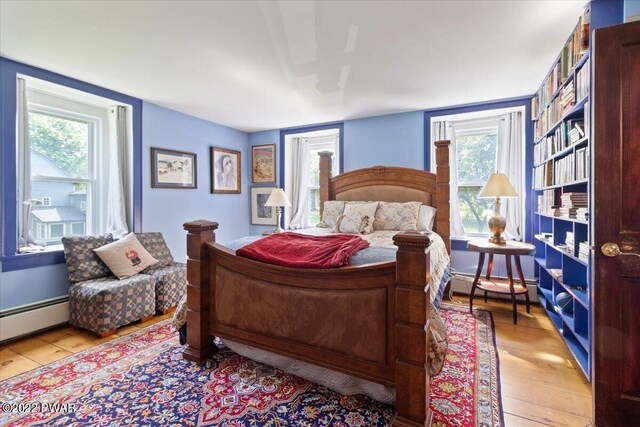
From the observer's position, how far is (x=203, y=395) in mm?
1799

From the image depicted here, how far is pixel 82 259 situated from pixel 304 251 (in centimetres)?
242

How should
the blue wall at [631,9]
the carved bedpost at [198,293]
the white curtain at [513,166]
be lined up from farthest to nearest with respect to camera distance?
the white curtain at [513,166] < the carved bedpost at [198,293] < the blue wall at [631,9]

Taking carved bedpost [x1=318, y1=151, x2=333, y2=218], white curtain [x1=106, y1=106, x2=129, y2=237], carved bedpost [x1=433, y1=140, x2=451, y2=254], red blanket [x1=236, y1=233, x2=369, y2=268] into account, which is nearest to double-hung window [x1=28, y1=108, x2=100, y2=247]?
white curtain [x1=106, y1=106, x2=129, y2=237]

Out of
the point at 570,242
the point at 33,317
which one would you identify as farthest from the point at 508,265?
the point at 33,317

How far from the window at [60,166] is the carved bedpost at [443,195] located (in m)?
4.08

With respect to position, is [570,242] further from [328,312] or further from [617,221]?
[328,312]

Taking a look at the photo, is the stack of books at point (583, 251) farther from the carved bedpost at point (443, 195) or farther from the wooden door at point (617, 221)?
the carved bedpost at point (443, 195)

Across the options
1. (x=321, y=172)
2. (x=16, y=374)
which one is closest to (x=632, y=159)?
(x=321, y=172)

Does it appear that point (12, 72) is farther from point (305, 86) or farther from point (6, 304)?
point (305, 86)

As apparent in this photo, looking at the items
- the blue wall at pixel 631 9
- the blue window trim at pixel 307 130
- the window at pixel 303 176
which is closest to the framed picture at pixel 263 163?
the blue window trim at pixel 307 130

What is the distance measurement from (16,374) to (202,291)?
138cm

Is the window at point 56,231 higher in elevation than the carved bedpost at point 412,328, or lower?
higher

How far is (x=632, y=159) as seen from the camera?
143 centimetres

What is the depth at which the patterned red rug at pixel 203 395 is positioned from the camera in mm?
1608
